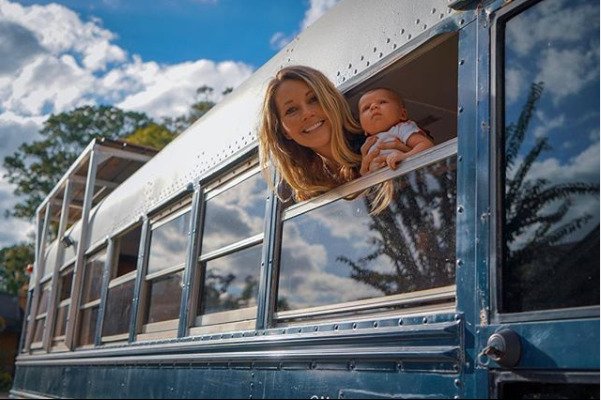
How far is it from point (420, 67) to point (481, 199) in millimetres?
628

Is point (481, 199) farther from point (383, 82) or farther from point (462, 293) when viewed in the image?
point (383, 82)

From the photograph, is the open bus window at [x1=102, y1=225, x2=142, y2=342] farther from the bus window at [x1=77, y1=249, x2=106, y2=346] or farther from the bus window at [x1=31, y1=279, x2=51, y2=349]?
the bus window at [x1=31, y1=279, x2=51, y2=349]

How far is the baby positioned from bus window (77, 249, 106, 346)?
300 cm

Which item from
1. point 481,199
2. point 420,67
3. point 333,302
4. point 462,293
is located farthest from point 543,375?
point 420,67

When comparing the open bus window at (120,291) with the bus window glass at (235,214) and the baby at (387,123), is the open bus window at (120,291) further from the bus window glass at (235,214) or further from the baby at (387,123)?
the baby at (387,123)

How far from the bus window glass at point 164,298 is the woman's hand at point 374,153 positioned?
140 centimetres

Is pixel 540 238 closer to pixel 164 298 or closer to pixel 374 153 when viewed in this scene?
pixel 374 153

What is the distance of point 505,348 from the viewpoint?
139 centimetres

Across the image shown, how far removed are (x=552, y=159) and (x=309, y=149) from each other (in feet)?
3.29

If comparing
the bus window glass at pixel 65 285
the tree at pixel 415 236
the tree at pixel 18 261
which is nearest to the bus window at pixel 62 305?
the bus window glass at pixel 65 285

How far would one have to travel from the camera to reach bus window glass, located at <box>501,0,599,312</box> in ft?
4.44

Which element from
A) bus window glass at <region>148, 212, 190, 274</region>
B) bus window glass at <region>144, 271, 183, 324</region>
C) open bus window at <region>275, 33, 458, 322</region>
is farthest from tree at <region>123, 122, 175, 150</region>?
open bus window at <region>275, 33, 458, 322</region>

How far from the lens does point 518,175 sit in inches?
59.5

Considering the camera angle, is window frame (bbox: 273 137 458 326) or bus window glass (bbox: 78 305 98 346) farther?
bus window glass (bbox: 78 305 98 346)
